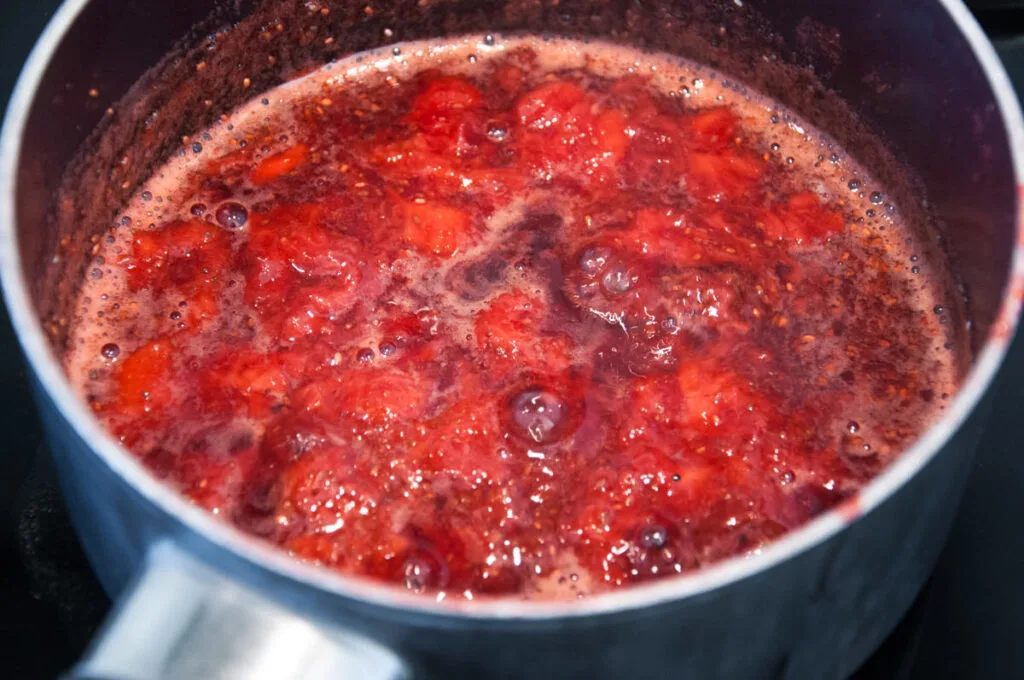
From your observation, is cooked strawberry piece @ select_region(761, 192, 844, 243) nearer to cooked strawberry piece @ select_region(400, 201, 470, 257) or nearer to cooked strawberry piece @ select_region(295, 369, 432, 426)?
cooked strawberry piece @ select_region(400, 201, 470, 257)

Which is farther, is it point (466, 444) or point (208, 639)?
point (466, 444)

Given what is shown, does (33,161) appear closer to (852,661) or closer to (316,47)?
(316,47)

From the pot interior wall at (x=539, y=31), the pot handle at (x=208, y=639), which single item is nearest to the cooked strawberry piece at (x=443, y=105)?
the pot interior wall at (x=539, y=31)

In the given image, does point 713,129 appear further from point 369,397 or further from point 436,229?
point 369,397

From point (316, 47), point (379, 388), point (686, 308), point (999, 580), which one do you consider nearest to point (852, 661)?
point (999, 580)

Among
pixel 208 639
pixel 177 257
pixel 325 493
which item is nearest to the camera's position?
pixel 208 639

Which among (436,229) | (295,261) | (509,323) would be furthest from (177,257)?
(509,323)

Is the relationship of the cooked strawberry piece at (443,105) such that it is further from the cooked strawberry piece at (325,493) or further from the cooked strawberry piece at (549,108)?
the cooked strawberry piece at (325,493)

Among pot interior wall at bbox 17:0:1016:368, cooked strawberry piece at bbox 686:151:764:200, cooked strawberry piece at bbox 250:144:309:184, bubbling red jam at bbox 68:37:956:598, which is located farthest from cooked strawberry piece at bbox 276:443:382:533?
cooked strawberry piece at bbox 686:151:764:200

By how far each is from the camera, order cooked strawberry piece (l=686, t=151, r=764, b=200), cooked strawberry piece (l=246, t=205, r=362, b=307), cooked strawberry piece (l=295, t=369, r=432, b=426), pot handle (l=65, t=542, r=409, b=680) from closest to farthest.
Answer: pot handle (l=65, t=542, r=409, b=680) < cooked strawberry piece (l=295, t=369, r=432, b=426) < cooked strawberry piece (l=246, t=205, r=362, b=307) < cooked strawberry piece (l=686, t=151, r=764, b=200)
